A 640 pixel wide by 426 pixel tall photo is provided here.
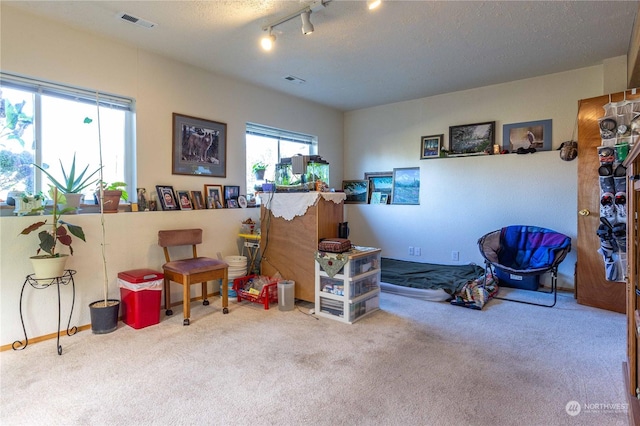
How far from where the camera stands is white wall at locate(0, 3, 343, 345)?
2.61 metres

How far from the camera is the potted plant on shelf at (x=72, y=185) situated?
2.81 m

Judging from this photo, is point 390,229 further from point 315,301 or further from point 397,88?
point 315,301

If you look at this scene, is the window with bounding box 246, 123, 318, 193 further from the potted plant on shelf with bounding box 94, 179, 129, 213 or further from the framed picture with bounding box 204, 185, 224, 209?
the potted plant on shelf with bounding box 94, 179, 129, 213

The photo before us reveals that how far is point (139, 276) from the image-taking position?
292 cm

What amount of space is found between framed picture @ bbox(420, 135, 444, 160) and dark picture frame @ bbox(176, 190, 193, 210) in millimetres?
3302

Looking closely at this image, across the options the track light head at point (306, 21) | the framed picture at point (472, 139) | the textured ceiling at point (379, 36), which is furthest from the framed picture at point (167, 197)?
the framed picture at point (472, 139)

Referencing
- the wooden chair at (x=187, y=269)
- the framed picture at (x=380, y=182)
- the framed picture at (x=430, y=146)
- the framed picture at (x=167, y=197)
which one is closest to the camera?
the wooden chair at (x=187, y=269)

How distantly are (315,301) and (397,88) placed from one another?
10.00 ft

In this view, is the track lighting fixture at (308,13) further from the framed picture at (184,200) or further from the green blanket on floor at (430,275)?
the green blanket on floor at (430,275)

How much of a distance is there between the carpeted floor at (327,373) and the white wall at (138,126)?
427mm

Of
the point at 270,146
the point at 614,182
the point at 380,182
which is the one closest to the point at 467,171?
the point at 380,182

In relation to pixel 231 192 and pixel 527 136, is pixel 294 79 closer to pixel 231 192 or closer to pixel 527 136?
pixel 231 192

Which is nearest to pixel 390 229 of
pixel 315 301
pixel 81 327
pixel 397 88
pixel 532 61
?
pixel 397 88

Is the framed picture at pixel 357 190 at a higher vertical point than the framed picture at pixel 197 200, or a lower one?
higher
